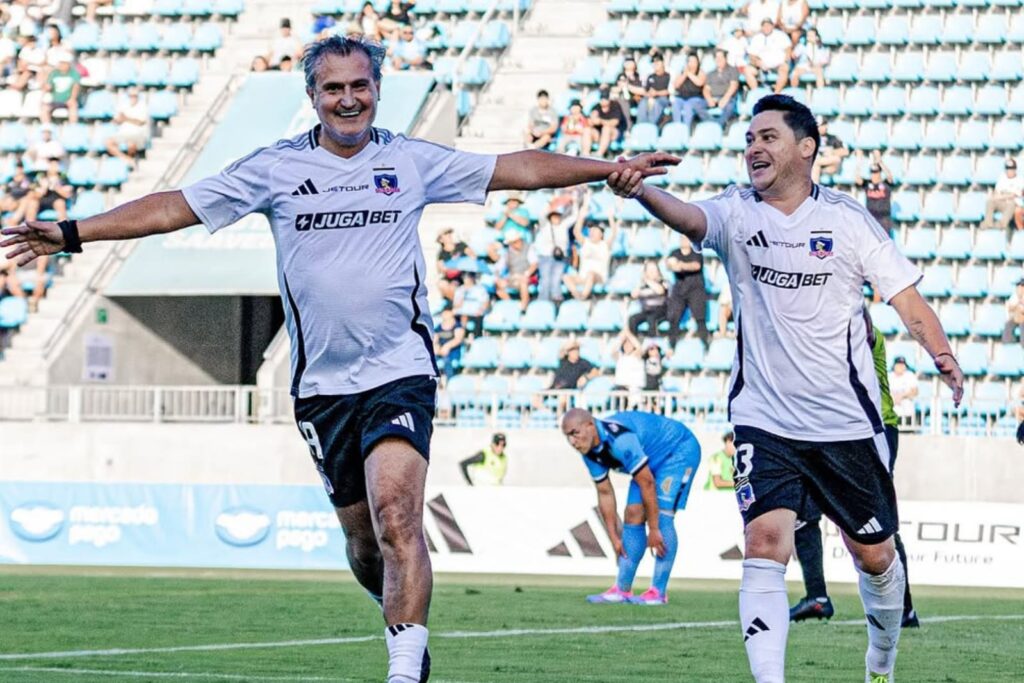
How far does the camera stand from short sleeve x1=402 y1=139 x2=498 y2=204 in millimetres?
8117

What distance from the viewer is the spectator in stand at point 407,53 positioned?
30.0 metres

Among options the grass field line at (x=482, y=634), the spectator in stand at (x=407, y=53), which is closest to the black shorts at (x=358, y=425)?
the grass field line at (x=482, y=634)

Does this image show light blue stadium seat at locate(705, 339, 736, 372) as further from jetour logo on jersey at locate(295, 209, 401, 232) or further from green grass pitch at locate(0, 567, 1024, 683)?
jetour logo on jersey at locate(295, 209, 401, 232)

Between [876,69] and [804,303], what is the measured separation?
1921 centimetres

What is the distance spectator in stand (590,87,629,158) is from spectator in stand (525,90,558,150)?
2.01ft

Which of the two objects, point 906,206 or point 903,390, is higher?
point 906,206

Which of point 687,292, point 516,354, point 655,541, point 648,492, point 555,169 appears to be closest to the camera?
point 555,169

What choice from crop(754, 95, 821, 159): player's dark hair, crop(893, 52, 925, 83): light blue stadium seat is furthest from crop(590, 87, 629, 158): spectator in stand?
crop(754, 95, 821, 159): player's dark hair

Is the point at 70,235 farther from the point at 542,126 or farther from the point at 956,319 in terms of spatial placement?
→ the point at 542,126

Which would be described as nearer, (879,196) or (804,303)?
(804,303)

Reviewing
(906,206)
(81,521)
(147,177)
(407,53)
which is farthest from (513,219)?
(81,521)

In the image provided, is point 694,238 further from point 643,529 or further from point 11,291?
point 11,291

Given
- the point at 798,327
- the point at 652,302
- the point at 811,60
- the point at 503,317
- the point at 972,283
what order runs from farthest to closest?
the point at 811,60
the point at 503,317
the point at 972,283
the point at 652,302
the point at 798,327

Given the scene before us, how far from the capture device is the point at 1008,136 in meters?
25.7
